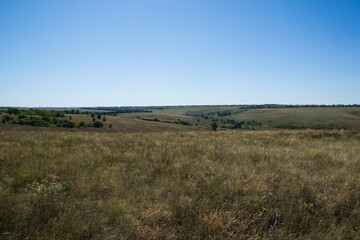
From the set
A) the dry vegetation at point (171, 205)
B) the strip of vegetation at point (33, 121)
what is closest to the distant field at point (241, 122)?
the strip of vegetation at point (33, 121)

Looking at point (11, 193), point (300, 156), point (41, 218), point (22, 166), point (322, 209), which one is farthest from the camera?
point (300, 156)

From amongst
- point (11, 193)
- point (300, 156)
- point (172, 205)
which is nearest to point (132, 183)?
point (172, 205)

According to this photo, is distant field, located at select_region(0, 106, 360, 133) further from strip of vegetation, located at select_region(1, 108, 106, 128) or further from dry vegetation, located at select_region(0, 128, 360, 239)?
dry vegetation, located at select_region(0, 128, 360, 239)

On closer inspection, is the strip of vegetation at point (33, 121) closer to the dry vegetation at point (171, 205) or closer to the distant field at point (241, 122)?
the distant field at point (241, 122)

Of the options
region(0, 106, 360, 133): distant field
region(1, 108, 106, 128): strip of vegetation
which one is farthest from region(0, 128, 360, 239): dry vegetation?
→ region(1, 108, 106, 128): strip of vegetation

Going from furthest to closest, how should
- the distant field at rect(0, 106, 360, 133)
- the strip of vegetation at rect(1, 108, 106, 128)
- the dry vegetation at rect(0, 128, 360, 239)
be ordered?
the distant field at rect(0, 106, 360, 133)
the strip of vegetation at rect(1, 108, 106, 128)
the dry vegetation at rect(0, 128, 360, 239)

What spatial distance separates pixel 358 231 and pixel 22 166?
7431mm

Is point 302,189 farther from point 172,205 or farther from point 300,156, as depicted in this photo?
point 300,156

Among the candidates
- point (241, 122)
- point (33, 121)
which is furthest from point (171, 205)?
point (241, 122)

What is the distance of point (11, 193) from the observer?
319cm

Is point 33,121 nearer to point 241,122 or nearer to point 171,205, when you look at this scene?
point 171,205

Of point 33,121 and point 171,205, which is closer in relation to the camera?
point 171,205

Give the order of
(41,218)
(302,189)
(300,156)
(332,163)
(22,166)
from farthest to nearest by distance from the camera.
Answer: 1. (300,156)
2. (332,163)
3. (22,166)
4. (302,189)
5. (41,218)

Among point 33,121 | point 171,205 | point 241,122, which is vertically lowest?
point 241,122
